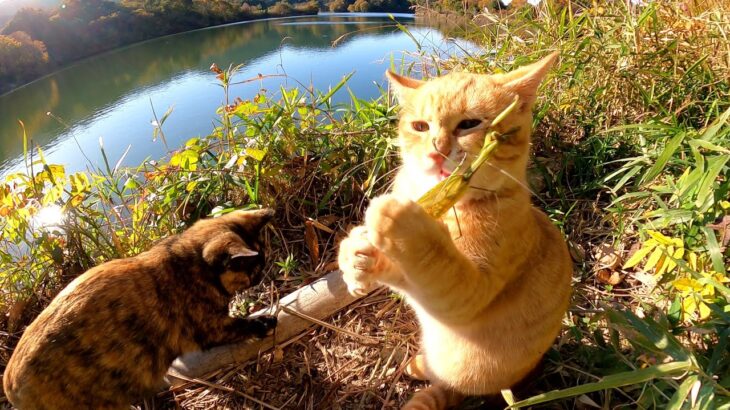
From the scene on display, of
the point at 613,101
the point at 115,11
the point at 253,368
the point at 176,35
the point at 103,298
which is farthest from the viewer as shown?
the point at 176,35

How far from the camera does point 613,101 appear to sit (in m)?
2.38

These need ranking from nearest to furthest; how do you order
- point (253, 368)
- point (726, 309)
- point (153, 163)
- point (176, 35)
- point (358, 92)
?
point (726, 309) < point (253, 368) < point (153, 163) < point (358, 92) < point (176, 35)

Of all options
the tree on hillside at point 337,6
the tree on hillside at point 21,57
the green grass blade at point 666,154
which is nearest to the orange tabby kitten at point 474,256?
the green grass blade at point 666,154

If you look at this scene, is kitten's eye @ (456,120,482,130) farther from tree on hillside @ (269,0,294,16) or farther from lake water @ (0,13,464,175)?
tree on hillside @ (269,0,294,16)

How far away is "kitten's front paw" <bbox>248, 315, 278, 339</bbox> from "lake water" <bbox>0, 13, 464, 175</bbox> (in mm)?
1408

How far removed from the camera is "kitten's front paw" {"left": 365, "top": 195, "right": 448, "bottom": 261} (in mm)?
973

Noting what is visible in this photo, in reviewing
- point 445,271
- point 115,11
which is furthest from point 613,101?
point 115,11

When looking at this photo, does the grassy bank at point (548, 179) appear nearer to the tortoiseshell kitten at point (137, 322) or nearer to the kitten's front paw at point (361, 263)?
the tortoiseshell kitten at point (137, 322)

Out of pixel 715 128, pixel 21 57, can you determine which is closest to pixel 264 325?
pixel 715 128

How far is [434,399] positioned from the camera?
155 centimetres

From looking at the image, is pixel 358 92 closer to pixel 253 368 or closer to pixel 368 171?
pixel 368 171

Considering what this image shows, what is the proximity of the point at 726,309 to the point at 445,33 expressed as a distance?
2514 millimetres

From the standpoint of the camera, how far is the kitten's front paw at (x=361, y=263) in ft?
3.46

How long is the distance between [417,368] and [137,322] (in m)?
1.22
